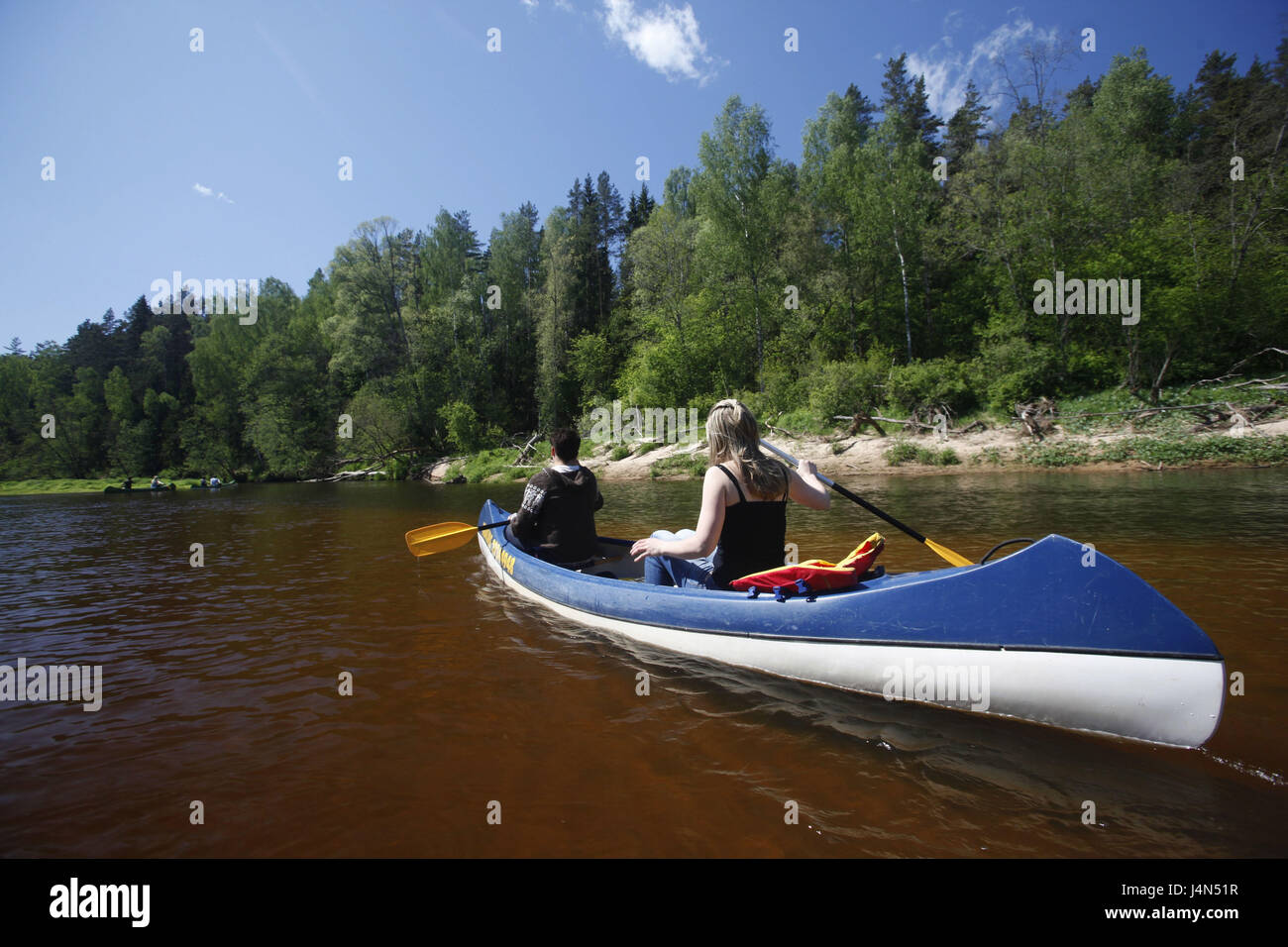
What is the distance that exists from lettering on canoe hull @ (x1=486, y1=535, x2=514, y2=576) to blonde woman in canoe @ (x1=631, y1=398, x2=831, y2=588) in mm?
2830

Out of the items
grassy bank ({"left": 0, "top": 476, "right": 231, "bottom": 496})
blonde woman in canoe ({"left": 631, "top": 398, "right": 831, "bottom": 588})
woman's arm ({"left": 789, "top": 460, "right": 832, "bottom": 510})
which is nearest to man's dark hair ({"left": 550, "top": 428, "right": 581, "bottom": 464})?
blonde woman in canoe ({"left": 631, "top": 398, "right": 831, "bottom": 588})

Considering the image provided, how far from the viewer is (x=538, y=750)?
3.32m

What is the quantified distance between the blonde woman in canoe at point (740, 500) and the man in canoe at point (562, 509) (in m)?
1.73

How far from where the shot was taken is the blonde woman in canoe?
381cm

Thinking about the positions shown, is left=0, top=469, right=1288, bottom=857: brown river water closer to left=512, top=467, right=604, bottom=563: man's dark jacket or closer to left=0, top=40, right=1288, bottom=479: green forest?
left=512, top=467, right=604, bottom=563: man's dark jacket

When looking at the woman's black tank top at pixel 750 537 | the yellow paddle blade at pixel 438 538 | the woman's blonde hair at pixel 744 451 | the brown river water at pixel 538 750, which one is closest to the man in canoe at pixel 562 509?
the brown river water at pixel 538 750

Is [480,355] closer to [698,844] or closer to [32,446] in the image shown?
[698,844]

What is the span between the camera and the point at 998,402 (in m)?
20.4

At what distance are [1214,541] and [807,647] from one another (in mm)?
6613

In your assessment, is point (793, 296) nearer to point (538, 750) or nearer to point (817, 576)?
point (817, 576)

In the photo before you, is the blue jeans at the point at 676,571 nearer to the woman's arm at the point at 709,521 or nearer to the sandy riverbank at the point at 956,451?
the woman's arm at the point at 709,521

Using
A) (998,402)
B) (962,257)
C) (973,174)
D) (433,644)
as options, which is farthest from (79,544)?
(962,257)

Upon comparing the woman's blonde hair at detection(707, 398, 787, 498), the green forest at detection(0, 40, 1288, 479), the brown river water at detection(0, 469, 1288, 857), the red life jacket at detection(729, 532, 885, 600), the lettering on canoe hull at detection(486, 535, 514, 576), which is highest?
the green forest at detection(0, 40, 1288, 479)

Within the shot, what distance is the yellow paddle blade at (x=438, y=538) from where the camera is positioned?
6.69m
